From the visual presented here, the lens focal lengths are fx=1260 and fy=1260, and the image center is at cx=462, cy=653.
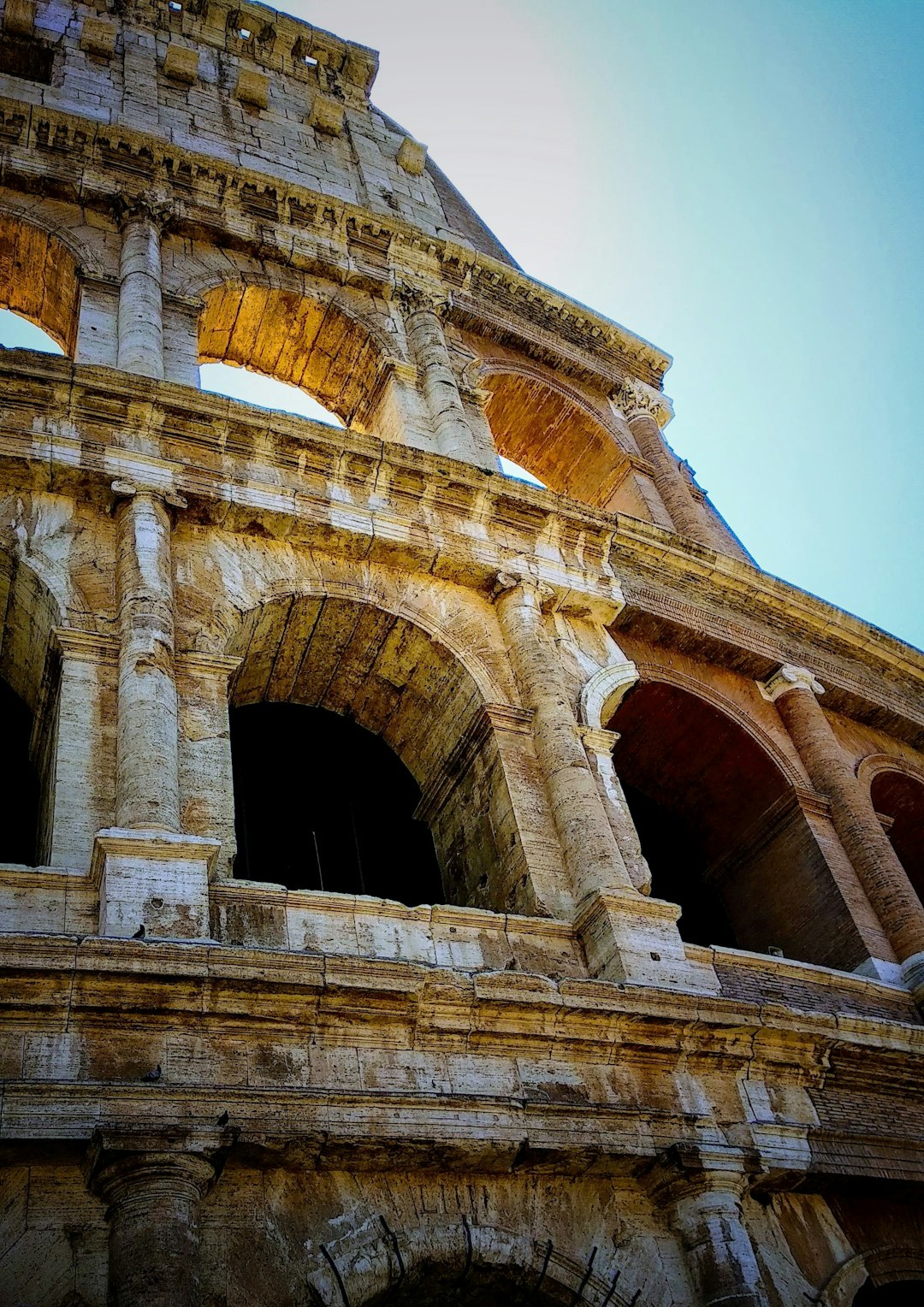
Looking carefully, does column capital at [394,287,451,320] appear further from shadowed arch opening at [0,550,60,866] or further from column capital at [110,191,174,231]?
shadowed arch opening at [0,550,60,866]

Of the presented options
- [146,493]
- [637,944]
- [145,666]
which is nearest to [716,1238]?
[637,944]

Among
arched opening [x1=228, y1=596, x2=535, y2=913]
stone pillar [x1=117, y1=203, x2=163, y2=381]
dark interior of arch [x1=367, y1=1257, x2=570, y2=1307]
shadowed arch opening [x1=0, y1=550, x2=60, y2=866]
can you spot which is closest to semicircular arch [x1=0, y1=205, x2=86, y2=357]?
stone pillar [x1=117, y1=203, x2=163, y2=381]

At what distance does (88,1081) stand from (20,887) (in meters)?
1.30

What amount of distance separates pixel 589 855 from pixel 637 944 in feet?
2.32

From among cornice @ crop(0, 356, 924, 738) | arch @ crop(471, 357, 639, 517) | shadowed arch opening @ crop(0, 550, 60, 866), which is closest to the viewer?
shadowed arch opening @ crop(0, 550, 60, 866)

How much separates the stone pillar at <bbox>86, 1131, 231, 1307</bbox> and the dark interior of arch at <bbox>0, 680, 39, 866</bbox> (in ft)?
13.2

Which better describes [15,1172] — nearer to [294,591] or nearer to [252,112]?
[294,591]

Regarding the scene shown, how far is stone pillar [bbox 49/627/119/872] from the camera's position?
22.4 feet

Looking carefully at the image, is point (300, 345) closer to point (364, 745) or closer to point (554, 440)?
point (554, 440)

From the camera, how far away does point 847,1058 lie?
8.03 m

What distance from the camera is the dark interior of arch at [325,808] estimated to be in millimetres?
9562

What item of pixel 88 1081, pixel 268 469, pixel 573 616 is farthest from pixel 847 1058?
pixel 268 469

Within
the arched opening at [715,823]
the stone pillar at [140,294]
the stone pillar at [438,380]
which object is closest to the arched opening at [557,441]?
the stone pillar at [438,380]

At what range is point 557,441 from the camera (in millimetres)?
15469
